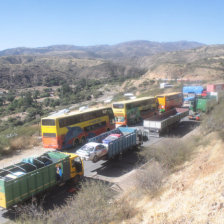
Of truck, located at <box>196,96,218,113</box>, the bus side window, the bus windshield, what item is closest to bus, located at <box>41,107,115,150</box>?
the bus windshield

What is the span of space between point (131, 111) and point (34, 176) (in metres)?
18.9

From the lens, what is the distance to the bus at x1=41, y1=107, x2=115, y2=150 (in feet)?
64.1

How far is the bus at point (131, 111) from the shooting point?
28.2 m

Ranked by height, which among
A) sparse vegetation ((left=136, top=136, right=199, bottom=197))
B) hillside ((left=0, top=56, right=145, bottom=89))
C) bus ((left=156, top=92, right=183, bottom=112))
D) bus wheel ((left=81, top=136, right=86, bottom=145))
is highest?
hillside ((left=0, top=56, right=145, bottom=89))

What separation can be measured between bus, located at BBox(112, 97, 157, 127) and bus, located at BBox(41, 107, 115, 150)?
159 inches

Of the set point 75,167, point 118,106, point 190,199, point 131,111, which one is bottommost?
point 75,167

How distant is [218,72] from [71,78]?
73453mm

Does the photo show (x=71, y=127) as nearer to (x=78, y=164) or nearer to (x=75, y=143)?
(x=75, y=143)

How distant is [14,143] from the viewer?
21.5 m

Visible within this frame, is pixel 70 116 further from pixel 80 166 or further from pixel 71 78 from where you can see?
pixel 71 78

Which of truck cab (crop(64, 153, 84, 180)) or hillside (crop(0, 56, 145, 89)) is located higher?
hillside (crop(0, 56, 145, 89))

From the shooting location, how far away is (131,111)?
94.9ft

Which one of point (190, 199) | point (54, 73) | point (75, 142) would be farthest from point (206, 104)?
point (54, 73)

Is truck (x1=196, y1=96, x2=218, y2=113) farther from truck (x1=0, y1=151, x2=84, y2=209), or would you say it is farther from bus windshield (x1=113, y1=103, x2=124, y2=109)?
truck (x1=0, y1=151, x2=84, y2=209)
